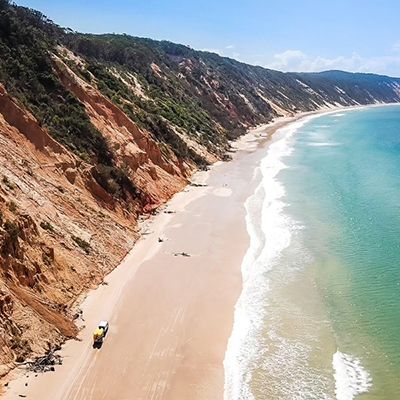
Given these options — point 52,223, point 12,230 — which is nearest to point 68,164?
point 52,223

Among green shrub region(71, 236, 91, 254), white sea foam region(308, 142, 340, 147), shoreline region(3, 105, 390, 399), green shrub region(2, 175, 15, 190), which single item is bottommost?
shoreline region(3, 105, 390, 399)

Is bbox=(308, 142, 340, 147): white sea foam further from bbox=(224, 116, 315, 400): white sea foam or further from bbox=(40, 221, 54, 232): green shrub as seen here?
bbox=(40, 221, 54, 232): green shrub

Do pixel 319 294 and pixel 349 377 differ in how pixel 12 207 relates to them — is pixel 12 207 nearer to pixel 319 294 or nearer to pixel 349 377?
pixel 319 294

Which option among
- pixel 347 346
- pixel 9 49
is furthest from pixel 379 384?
pixel 9 49

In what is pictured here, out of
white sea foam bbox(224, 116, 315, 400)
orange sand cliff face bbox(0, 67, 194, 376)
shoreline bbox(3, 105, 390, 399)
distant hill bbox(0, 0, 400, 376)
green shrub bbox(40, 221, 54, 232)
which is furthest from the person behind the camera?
green shrub bbox(40, 221, 54, 232)

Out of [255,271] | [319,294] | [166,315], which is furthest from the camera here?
[255,271]

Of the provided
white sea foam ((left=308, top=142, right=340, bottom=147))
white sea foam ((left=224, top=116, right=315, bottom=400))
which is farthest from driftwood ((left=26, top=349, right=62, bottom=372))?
white sea foam ((left=308, top=142, right=340, bottom=147))

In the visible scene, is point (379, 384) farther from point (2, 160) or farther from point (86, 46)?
point (86, 46)

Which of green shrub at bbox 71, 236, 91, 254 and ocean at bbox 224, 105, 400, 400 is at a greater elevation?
green shrub at bbox 71, 236, 91, 254
